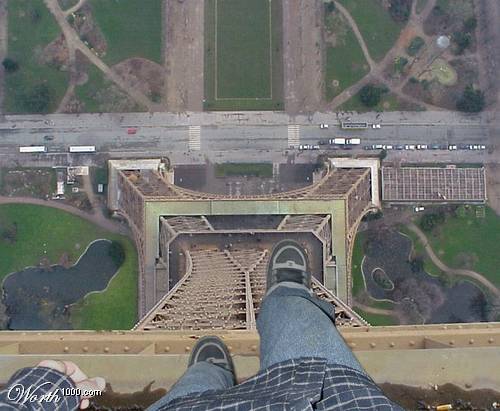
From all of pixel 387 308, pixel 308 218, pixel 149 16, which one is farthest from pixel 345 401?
pixel 149 16

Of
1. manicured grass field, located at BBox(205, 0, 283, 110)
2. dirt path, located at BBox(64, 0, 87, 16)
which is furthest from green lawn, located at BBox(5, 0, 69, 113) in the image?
manicured grass field, located at BBox(205, 0, 283, 110)

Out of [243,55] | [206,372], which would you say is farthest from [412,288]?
[206,372]

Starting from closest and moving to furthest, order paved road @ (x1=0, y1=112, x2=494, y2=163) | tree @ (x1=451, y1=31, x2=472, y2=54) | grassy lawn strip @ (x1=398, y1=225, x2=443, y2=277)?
grassy lawn strip @ (x1=398, y1=225, x2=443, y2=277) → paved road @ (x1=0, y1=112, x2=494, y2=163) → tree @ (x1=451, y1=31, x2=472, y2=54)

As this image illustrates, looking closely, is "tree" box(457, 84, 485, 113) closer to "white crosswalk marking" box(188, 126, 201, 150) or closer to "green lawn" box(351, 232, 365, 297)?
"green lawn" box(351, 232, 365, 297)

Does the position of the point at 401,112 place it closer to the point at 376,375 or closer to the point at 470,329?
the point at 470,329

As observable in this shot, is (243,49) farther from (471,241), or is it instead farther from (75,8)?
(471,241)

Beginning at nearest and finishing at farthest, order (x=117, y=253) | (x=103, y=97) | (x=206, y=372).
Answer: (x=206, y=372) < (x=117, y=253) < (x=103, y=97)
